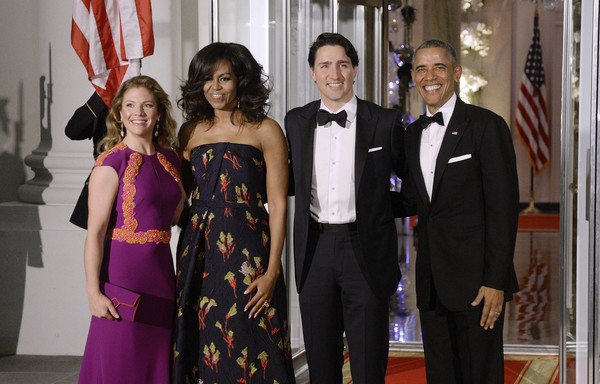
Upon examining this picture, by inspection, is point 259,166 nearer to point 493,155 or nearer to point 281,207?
point 281,207

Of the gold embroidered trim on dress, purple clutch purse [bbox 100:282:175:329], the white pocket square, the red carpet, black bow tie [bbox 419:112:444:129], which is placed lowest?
the red carpet

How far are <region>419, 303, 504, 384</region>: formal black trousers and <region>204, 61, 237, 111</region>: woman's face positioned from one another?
3.70 feet

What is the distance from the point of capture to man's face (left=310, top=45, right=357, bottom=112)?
11.0ft

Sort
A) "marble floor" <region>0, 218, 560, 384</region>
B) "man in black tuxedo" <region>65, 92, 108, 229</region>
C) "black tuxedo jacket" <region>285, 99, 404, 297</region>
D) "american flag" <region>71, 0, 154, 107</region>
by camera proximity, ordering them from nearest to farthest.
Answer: "black tuxedo jacket" <region>285, 99, 404, 297</region>, "man in black tuxedo" <region>65, 92, 108, 229</region>, "american flag" <region>71, 0, 154, 107</region>, "marble floor" <region>0, 218, 560, 384</region>

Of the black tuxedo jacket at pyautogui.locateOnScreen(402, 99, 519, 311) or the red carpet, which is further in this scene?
the red carpet

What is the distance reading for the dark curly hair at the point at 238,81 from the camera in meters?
3.35

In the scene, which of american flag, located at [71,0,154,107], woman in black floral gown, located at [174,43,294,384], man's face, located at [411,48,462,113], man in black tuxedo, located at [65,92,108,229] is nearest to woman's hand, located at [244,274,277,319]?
woman in black floral gown, located at [174,43,294,384]

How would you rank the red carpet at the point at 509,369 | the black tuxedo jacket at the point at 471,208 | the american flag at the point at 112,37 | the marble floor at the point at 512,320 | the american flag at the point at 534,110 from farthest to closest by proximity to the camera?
the american flag at the point at 534,110, the marble floor at the point at 512,320, the red carpet at the point at 509,369, the american flag at the point at 112,37, the black tuxedo jacket at the point at 471,208

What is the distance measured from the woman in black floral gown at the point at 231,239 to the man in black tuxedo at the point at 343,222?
114 millimetres

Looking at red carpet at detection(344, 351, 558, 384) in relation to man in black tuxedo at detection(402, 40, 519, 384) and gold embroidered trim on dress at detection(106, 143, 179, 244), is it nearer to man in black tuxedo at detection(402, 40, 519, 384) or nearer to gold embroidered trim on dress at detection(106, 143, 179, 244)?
man in black tuxedo at detection(402, 40, 519, 384)

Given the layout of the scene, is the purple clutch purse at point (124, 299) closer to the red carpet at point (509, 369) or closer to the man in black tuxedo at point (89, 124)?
the man in black tuxedo at point (89, 124)

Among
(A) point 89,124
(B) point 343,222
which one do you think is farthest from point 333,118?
(A) point 89,124

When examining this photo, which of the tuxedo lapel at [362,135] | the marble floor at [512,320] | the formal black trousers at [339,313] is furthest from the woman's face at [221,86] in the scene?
the marble floor at [512,320]

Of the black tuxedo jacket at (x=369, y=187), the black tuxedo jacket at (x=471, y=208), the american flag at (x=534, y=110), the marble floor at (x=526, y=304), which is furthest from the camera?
the american flag at (x=534, y=110)
